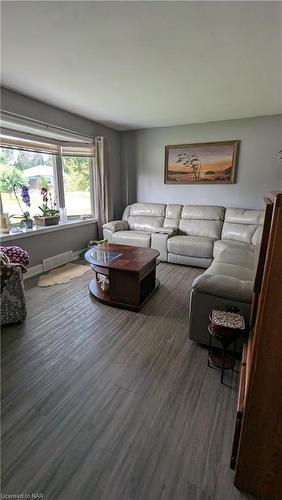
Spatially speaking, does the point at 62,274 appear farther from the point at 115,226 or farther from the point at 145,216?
the point at 145,216

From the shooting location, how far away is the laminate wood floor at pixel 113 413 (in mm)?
1078

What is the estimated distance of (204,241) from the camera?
374cm

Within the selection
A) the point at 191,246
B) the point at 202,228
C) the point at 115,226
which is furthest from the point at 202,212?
the point at 115,226

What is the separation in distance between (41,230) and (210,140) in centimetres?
332

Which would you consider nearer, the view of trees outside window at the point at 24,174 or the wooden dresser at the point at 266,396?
the wooden dresser at the point at 266,396

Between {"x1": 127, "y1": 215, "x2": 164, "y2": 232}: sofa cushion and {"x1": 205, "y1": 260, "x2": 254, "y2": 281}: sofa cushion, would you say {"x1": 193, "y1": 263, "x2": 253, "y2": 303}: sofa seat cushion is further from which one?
{"x1": 127, "y1": 215, "x2": 164, "y2": 232}: sofa cushion

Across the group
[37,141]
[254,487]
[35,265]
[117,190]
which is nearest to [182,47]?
[37,141]

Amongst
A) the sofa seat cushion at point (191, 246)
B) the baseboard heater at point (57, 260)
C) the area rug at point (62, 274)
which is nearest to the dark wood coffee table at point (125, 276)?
the area rug at point (62, 274)

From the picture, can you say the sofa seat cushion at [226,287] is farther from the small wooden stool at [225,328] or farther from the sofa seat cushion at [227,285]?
the small wooden stool at [225,328]

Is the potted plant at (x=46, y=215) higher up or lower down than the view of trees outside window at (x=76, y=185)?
lower down

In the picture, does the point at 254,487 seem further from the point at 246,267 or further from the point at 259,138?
the point at 259,138

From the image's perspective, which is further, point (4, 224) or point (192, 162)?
point (192, 162)

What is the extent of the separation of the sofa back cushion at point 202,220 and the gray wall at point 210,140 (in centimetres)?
32

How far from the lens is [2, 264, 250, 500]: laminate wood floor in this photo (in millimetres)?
1078
